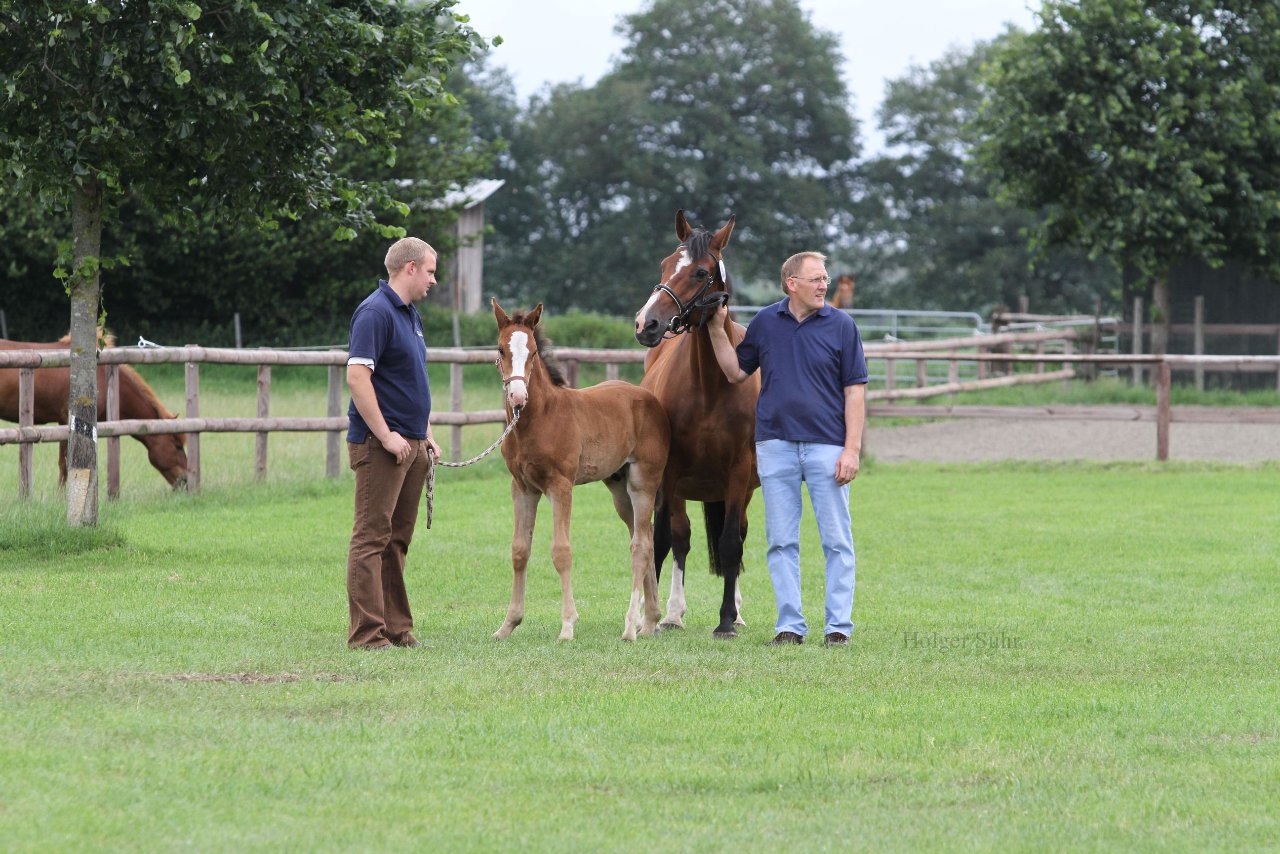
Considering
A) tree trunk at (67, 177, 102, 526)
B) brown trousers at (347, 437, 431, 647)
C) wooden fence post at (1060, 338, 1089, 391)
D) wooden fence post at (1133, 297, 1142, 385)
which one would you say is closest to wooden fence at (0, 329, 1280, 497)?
tree trunk at (67, 177, 102, 526)

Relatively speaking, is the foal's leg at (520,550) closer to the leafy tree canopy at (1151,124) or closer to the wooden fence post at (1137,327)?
the leafy tree canopy at (1151,124)

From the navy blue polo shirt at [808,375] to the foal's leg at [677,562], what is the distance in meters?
0.92

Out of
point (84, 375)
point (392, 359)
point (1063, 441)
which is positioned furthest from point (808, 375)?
point (1063, 441)

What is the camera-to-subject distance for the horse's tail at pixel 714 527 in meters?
8.95

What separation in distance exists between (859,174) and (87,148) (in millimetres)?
53774

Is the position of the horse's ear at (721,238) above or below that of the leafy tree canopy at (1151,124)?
below

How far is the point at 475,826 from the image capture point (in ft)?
14.7

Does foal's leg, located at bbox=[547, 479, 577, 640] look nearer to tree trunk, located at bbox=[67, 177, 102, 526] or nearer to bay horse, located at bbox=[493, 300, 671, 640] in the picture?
bay horse, located at bbox=[493, 300, 671, 640]

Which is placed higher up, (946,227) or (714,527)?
(946,227)

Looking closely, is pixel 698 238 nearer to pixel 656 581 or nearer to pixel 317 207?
pixel 656 581

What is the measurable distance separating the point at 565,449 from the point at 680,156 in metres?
50.6

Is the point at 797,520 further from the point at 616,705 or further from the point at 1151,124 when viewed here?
the point at 1151,124

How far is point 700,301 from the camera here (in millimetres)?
7922

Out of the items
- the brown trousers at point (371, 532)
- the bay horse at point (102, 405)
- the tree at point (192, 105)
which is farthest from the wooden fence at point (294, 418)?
the brown trousers at point (371, 532)
